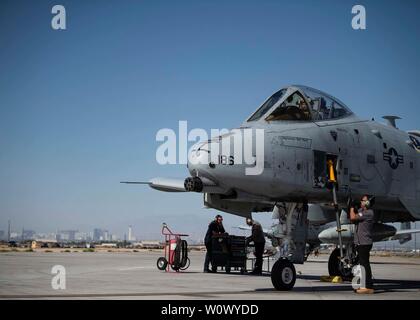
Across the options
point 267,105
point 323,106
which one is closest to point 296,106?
point 267,105

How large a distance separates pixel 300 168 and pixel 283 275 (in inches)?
95.2

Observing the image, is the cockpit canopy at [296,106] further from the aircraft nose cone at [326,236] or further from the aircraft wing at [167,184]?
the aircraft nose cone at [326,236]

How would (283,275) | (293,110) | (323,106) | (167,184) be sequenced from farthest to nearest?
(167,184) < (323,106) < (293,110) < (283,275)

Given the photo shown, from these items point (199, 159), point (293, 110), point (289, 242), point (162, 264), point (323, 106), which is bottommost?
point (162, 264)

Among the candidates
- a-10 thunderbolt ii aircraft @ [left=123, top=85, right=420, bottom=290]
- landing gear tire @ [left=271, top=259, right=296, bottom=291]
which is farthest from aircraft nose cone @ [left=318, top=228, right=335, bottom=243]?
landing gear tire @ [left=271, top=259, right=296, bottom=291]

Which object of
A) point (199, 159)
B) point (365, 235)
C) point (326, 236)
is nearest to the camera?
point (199, 159)

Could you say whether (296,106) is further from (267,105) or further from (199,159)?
(199,159)

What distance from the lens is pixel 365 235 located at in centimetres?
1318

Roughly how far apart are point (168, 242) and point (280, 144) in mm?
9661

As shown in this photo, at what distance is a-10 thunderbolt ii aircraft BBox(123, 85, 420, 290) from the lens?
12.2 m

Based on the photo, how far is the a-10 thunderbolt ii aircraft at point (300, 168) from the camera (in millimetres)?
12203

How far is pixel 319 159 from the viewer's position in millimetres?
13484
